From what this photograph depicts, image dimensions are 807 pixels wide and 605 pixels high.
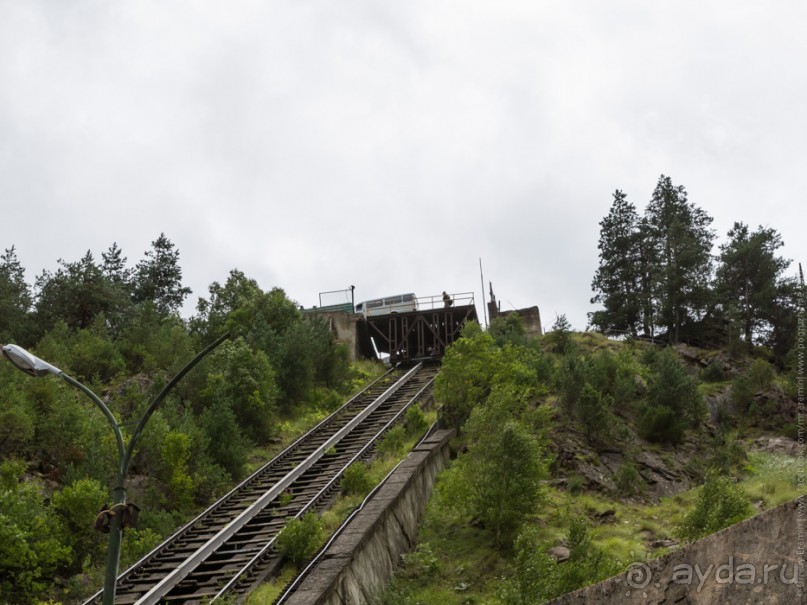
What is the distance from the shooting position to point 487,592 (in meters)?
13.0

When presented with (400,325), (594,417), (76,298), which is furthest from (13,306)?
(594,417)

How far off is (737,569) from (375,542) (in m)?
9.62

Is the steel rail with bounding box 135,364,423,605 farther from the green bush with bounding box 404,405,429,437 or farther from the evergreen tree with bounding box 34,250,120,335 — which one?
the evergreen tree with bounding box 34,250,120,335

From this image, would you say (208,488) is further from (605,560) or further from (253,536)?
(605,560)

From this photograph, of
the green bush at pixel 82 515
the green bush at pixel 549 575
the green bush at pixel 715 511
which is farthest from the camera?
the green bush at pixel 82 515

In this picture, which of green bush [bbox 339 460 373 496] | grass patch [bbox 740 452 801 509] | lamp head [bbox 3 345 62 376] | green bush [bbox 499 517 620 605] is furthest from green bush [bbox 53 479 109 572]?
grass patch [bbox 740 452 801 509]

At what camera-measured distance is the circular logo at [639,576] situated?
482 cm

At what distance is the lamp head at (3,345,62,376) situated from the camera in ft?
27.3

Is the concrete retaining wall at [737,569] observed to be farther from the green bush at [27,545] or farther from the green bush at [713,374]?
the green bush at [713,374]

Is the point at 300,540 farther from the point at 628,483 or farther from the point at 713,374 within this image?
the point at 713,374

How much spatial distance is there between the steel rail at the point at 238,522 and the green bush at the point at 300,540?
54.8 inches

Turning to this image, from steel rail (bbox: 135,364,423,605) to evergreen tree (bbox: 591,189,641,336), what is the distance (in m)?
18.8

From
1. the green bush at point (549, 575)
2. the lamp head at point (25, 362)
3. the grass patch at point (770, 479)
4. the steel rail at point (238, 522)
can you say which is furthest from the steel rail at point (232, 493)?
the grass patch at point (770, 479)

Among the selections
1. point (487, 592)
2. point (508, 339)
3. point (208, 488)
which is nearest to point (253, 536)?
point (208, 488)
